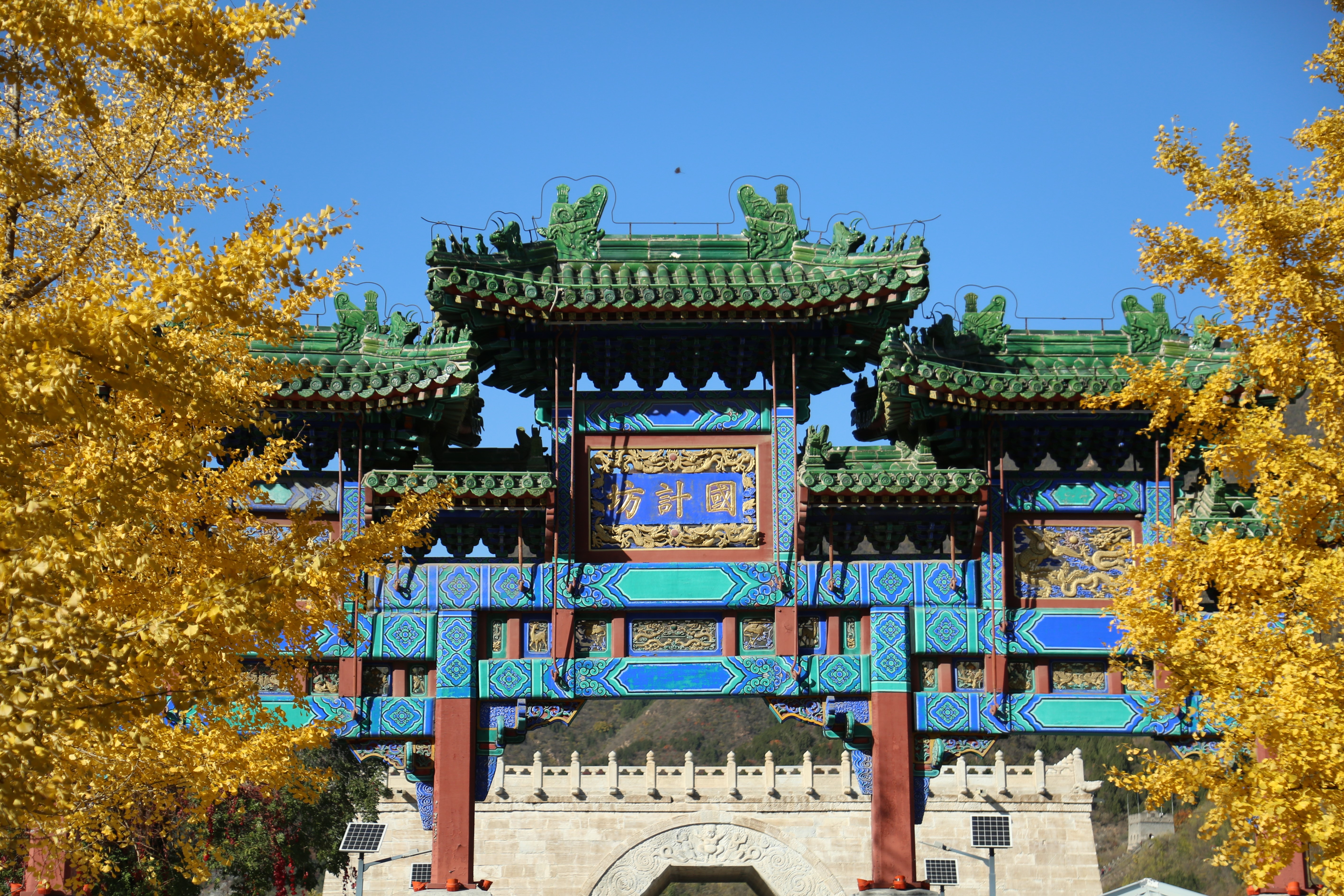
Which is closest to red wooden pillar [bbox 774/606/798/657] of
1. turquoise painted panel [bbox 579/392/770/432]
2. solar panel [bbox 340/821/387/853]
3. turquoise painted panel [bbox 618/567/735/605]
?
turquoise painted panel [bbox 618/567/735/605]

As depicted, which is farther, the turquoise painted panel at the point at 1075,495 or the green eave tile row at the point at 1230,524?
the turquoise painted panel at the point at 1075,495

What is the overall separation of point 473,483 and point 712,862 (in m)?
21.0

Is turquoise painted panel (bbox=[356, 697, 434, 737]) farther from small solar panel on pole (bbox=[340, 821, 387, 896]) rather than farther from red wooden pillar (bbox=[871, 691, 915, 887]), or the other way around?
small solar panel on pole (bbox=[340, 821, 387, 896])

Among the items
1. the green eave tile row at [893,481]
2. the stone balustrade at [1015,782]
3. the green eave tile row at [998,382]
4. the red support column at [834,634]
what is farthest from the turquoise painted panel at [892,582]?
the stone balustrade at [1015,782]

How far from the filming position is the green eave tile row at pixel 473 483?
13.9 meters

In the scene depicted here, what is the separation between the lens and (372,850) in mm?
28266

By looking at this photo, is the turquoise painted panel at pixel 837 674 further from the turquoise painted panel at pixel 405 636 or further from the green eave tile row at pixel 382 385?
the green eave tile row at pixel 382 385

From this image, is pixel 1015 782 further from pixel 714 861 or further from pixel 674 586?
pixel 674 586

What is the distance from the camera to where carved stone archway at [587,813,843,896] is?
32250 mm

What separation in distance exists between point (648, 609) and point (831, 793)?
20.3 meters

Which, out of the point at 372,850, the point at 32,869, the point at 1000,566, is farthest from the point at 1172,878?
the point at 32,869

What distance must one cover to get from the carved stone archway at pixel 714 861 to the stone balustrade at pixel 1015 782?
407cm

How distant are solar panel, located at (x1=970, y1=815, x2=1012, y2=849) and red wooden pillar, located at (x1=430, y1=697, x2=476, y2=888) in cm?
2207

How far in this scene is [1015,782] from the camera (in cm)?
3412
